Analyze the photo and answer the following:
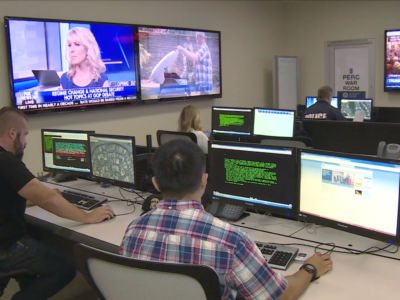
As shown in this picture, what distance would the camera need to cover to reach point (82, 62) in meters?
4.78

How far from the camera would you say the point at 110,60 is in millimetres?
5074

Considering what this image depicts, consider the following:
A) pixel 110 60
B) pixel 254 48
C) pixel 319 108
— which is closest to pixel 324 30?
pixel 254 48

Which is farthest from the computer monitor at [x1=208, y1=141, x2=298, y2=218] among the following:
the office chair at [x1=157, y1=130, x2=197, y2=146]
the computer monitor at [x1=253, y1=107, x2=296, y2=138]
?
the computer monitor at [x1=253, y1=107, x2=296, y2=138]

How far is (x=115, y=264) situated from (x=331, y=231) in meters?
1.28

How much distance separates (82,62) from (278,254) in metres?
3.62

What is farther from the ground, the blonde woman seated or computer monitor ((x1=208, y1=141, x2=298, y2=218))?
the blonde woman seated

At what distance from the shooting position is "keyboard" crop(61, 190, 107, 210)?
2771mm

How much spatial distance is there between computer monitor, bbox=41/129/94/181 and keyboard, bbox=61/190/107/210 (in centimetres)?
24

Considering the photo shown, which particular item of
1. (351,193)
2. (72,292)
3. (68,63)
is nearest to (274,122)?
(68,63)

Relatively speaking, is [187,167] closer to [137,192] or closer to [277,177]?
[277,177]

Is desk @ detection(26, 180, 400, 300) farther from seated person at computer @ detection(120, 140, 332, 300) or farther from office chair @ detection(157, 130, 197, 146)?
office chair @ detection(157, 130, 197, 146)

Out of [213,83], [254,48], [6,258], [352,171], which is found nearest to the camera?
[352,171]

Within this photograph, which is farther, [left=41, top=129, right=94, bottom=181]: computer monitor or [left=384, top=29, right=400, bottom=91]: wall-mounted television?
[left=384, top=29, right=400, bottom=91]: wall-mounted television

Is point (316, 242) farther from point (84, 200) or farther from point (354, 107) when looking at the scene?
point (354, 107)
